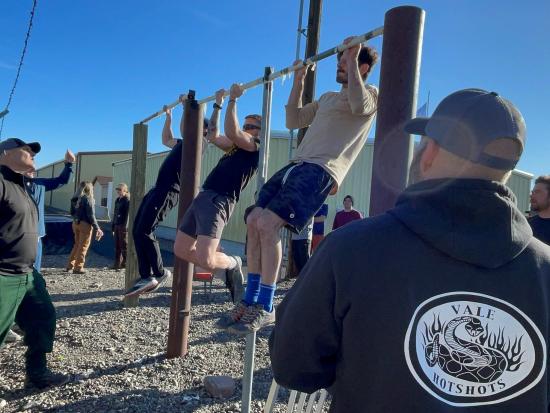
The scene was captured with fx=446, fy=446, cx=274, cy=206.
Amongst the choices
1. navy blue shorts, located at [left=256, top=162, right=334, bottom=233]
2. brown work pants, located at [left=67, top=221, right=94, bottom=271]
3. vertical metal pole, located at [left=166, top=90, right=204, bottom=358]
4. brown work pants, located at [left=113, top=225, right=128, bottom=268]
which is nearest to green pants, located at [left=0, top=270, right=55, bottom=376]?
vertical metal pole, located at [left=166, top=90, right=204, bottom=358]

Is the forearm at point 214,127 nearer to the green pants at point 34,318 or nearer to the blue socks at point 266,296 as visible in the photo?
the blue socks at point 266,296

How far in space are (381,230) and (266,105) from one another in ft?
6.92

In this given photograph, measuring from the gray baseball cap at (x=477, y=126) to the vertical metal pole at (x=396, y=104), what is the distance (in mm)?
536

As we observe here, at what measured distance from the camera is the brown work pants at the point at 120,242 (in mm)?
10412

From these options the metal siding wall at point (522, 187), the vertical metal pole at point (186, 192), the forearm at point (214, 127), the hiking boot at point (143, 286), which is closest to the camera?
the forearm at point (214, 127)

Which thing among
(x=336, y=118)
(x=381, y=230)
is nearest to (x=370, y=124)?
(x=336, y=118)

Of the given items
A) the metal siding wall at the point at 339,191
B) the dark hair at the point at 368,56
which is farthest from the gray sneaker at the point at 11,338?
the metal siding wall at the point at 339,191

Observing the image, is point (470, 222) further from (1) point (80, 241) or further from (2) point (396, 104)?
(1) point (80, 241)

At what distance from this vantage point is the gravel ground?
3.46 m

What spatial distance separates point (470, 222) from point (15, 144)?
4.22 m

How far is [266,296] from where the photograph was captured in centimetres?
266

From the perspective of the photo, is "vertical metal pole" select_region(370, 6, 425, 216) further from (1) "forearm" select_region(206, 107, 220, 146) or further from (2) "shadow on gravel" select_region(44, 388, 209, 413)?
(2) "shadow on gravel" select_region(44, 388, 209, 413)

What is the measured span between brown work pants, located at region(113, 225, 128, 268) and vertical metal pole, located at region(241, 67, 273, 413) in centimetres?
805

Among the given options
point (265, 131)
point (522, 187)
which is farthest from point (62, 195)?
point (265, 131)
